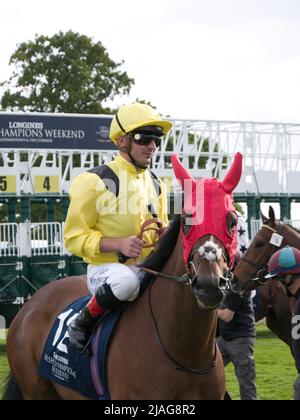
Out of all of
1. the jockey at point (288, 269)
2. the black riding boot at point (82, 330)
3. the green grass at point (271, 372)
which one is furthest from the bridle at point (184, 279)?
the green grass at point (271, 372)

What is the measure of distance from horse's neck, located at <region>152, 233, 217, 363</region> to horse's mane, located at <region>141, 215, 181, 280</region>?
0.17 ft

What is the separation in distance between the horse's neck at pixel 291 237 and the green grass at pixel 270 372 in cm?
176

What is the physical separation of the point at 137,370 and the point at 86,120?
15.1 meters

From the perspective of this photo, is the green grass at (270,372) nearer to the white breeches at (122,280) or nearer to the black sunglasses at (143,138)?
the white breeches at (122,280)

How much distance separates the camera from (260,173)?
21344 mm

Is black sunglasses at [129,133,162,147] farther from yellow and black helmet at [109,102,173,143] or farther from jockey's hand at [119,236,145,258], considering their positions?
jockey's hand at [119,236,145,258]

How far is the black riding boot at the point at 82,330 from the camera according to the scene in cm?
452

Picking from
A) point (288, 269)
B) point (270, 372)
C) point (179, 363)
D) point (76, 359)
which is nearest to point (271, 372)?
point (270, 372)

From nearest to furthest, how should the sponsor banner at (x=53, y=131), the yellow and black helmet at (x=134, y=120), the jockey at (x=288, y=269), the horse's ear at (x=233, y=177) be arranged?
the horse's ear at (x=233, y=177)
the yellow and black helmet at (x=134, y=120)
the jockey at (x=288, y=269)
the sponsor banner at (x=53, y=131)

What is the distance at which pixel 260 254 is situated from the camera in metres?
8.19

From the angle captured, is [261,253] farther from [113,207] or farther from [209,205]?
[209,205]
